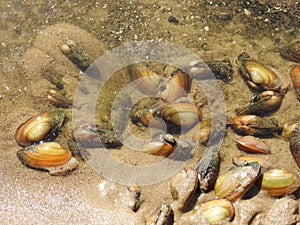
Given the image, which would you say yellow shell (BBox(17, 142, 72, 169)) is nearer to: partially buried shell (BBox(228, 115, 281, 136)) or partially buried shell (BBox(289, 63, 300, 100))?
partially buried shell (BBox(228, 115, 281, 136))

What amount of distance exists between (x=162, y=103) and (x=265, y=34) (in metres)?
1.89

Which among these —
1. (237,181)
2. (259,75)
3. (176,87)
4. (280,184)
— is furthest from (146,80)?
(280,184)

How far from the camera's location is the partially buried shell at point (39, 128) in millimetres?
4129

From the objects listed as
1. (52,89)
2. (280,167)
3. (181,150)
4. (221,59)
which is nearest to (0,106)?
(52,89)

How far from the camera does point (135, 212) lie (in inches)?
146

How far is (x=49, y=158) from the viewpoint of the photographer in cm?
397

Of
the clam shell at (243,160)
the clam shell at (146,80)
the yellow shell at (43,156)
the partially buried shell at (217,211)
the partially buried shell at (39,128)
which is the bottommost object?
the partially buried shell at (217,211)

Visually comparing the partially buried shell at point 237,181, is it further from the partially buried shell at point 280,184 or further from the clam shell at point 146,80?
the clam shell at point 146,80

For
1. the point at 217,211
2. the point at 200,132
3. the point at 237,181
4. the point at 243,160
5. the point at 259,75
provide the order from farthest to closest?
1. the point at 259,75
2. the point at 200,132
3. the point at 243,160
4. the point at 237,181
5. the point at 217,211

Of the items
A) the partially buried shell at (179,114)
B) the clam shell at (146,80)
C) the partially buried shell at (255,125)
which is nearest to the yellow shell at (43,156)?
the partially buried shell at (179,114)

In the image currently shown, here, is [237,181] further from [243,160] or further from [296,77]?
[296,77]

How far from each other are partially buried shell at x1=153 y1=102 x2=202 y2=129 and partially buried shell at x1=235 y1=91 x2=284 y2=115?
575 mm

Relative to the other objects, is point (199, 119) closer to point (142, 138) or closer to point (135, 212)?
point (142, 138)

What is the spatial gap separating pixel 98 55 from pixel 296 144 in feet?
8.95
